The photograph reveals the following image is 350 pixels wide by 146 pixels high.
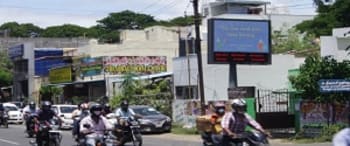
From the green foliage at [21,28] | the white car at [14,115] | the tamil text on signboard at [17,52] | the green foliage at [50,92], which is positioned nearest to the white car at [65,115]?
the white car at [14,115]

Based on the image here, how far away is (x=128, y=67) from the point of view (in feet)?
185

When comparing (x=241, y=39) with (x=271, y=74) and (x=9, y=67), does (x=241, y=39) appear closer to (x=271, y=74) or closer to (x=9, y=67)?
(x=271, y=74)

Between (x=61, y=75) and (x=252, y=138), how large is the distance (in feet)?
168

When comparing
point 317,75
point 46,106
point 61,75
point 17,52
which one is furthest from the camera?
point 17,52

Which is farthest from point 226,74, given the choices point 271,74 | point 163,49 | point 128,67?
point 163,49

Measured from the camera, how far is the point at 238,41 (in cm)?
3506

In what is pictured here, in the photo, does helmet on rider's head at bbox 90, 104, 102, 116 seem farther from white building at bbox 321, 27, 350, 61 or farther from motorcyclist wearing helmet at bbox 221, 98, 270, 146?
white building at bbox 321, 27, 350, 61

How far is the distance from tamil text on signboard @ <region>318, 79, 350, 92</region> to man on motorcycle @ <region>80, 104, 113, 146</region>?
14469 millimetres

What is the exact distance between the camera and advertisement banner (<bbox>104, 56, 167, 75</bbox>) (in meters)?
55.6

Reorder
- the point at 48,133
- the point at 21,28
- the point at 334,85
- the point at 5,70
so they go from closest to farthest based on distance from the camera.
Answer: the point at 48,133
the point at 334,85
the point at 5,70
the point at 21,28

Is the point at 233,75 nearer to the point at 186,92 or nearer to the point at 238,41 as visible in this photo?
the point at 238,41

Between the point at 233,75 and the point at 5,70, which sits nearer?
the point at 233,75

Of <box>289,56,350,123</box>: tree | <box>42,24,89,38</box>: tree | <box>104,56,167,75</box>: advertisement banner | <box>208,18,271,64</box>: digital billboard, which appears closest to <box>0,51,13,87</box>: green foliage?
<box>42,24,89,38</box>: tree

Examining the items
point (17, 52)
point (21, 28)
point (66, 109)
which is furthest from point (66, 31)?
point (66, 109)
